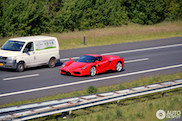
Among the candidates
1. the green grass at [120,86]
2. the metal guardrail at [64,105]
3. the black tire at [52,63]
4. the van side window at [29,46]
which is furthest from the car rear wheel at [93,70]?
the metal guardrail at [64,105]

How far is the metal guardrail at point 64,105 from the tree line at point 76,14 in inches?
1030

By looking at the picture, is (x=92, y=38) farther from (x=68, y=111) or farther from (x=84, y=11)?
(x=68, y=111)

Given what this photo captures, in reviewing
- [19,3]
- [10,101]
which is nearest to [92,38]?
[19,3]

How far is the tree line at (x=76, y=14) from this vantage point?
39.2 meters

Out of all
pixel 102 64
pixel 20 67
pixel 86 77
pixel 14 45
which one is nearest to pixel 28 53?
pixel 20 67

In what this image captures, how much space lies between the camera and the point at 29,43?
21.6m

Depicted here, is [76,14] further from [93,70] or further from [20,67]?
[93,70]

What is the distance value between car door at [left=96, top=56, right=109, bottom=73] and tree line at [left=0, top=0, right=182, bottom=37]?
65.3 ft

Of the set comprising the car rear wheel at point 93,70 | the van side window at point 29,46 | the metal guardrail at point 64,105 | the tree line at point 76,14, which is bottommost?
the metal guardrail at point 64,105

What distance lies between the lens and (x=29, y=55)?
21250 mm

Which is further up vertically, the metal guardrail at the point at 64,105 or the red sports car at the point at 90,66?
the red sports car at the point at 90,66

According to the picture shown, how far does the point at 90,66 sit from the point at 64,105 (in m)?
8.17

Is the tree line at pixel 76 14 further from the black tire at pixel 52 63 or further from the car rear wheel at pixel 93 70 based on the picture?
the car rear wheel at pixel 93 70

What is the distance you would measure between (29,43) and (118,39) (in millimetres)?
17945
